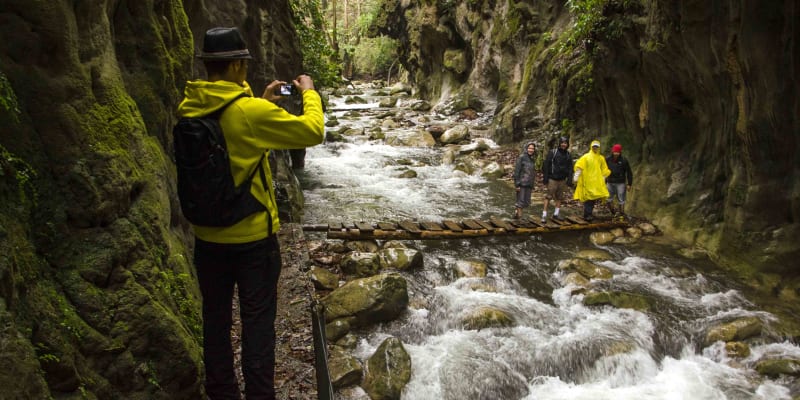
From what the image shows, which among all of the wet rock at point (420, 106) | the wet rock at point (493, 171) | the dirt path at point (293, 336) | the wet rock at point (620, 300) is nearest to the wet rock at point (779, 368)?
the wet rock at point (620, 300)

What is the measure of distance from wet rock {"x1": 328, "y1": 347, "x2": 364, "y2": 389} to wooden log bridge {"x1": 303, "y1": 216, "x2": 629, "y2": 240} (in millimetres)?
3604

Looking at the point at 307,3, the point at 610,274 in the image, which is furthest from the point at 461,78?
the point at 610,274

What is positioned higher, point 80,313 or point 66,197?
point 66,197

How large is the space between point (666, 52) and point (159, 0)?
925 centimetres

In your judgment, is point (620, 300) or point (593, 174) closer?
point (620, 300)

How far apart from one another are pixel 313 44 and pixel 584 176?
9926 millimetres

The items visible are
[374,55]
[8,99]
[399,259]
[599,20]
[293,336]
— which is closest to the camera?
[8,99]

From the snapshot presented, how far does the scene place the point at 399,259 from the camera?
9.06 metres

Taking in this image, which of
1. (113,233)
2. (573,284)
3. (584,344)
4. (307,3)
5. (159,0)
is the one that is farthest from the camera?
(307,3)

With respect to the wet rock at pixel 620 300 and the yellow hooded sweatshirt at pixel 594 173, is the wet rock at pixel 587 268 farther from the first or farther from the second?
the yellow hooded sweatshirt at pixel 594 173

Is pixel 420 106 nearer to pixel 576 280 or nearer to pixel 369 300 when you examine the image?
pixel 576 280

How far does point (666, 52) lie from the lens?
958 centimetres

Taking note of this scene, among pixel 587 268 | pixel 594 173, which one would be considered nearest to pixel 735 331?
pixel 587 268

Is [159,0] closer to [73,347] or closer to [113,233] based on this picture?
[113,233]
